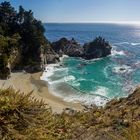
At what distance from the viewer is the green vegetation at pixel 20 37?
61.0 m

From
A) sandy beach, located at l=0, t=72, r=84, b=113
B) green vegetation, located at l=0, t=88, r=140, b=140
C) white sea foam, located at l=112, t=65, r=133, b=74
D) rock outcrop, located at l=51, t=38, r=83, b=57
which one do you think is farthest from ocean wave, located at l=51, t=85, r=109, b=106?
rock outcrop, located at l=51, t=38, r=83, b=57

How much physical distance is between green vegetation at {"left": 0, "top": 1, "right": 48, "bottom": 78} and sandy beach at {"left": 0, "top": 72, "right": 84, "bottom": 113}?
358cm

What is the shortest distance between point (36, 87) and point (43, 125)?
42.8 metres

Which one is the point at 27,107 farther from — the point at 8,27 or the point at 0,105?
the point at 8,27

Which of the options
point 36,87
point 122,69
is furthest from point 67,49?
point 36,87

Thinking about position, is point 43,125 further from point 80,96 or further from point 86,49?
point 86,49

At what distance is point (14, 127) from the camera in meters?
7.46

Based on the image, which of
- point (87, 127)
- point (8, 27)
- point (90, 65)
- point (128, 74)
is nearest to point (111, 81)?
point (128, 74)

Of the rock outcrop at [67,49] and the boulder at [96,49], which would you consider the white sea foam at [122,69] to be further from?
the rock outcrop at [67,49]

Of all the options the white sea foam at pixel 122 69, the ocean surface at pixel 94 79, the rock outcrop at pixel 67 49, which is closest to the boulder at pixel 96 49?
the rock outcrop at pixel 67 49

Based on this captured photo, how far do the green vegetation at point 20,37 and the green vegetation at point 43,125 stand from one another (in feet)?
157

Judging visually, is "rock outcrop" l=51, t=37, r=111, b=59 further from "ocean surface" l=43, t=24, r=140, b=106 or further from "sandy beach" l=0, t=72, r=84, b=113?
"sandy beach" l=0, t=72, r=84, b=113

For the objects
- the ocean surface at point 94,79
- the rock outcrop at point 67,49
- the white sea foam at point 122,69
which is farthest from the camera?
the rock outcrop at point 67,49

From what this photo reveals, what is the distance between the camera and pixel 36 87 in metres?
50.5
